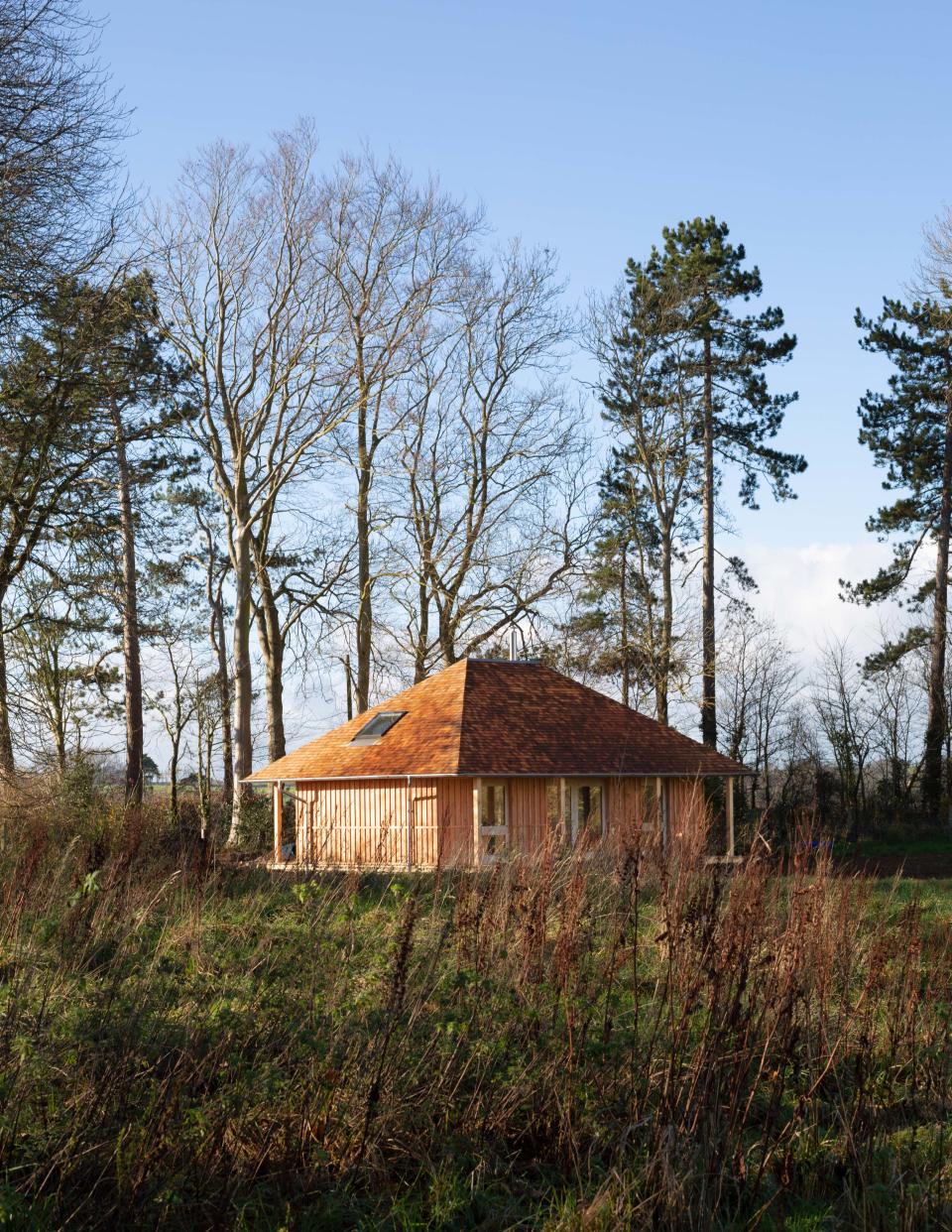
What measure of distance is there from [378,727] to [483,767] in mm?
3570

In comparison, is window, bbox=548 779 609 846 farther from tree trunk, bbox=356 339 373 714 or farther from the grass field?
the grass field

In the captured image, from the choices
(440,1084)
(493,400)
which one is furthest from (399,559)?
(440,1084)

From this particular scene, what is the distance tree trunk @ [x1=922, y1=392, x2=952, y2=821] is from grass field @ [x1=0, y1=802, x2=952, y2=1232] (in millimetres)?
24370

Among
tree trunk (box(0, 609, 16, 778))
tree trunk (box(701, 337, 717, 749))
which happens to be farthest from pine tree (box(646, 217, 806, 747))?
tree trunk (box(0, 609, 16, 778))

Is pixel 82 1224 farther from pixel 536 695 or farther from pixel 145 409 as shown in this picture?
pixel 536 695

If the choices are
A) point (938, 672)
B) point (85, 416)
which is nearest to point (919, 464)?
point (938, 672)

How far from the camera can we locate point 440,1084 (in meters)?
5.78

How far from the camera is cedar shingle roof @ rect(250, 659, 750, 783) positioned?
22844mm

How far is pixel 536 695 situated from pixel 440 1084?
65.9ft

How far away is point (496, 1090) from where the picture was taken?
5.90 m

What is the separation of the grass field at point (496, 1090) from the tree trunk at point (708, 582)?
21.5 metres

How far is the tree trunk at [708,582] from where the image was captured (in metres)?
29.0

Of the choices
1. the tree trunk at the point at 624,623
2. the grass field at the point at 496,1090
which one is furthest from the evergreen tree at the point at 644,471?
the grass field at the point at 496,1090

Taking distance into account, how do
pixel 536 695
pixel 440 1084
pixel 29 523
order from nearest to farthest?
pixel 440 1084 → pixel 29 523 → pixel 536 695
